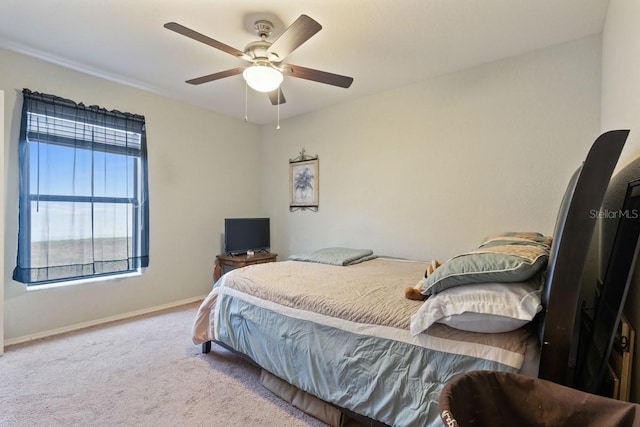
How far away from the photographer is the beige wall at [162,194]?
2697mm

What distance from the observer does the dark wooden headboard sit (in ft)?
3.33

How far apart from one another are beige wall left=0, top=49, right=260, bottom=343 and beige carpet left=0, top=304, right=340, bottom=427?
0.38 m

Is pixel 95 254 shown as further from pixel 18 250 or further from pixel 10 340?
pixel 10 340

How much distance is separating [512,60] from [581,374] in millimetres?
2509

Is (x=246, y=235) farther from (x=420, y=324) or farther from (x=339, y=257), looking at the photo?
(x=420, y=324)

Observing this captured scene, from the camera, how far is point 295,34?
1834 mm

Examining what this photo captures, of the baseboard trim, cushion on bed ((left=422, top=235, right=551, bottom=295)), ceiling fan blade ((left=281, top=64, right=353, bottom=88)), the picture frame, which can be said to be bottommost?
the baseboard trim

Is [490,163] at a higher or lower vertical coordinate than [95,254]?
higher

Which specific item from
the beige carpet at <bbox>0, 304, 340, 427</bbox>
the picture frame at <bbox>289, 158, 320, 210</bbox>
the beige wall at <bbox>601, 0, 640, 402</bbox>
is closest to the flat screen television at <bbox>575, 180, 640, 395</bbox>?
the beige wall at <bbox>601, 0, 640, 402</bbox>

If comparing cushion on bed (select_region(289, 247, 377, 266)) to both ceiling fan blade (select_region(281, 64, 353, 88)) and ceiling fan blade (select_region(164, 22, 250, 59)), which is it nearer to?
ceiling fan blade (select_region(281, 64, 353, 88))

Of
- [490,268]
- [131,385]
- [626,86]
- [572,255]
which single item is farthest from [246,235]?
[626,86]

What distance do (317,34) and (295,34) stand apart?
617 millimetres

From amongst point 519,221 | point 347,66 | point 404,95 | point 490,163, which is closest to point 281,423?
point 519,221

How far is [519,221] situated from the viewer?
2664 millimetres
